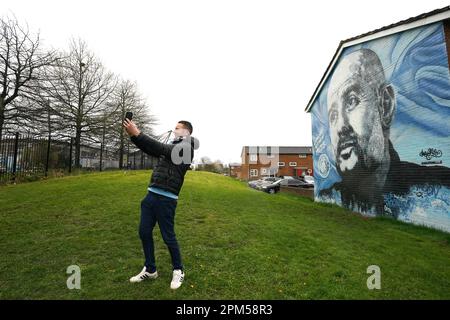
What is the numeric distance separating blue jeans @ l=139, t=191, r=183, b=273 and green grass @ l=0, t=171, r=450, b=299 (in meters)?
0.35

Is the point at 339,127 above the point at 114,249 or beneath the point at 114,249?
above

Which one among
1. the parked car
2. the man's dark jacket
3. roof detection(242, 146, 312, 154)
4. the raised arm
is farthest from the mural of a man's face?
roof detection(242, 146, 312, 154)

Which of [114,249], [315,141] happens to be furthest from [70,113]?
[114,249]

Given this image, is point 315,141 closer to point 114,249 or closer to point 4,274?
point 114,249

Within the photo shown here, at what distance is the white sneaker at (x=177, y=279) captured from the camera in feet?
10.9

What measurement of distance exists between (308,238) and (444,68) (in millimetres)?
7075

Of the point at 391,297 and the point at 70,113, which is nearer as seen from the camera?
the point at 391,297

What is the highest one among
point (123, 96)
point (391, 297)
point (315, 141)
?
point (123, 96)

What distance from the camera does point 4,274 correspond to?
11.6ft

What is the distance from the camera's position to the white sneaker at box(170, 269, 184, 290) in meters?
3.31

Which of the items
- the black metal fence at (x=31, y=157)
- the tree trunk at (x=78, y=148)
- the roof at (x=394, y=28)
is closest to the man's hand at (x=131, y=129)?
the roof at (x=394, y=28)

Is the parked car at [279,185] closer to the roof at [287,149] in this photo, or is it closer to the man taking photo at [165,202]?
the man taking photo at [165,202]

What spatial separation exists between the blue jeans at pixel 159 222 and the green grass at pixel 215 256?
0.35 meters

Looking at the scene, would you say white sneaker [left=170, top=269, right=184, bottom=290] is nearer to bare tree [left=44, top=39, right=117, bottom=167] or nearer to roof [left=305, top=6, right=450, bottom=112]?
roof [left=305, top=6, right=450, bottom=112]
